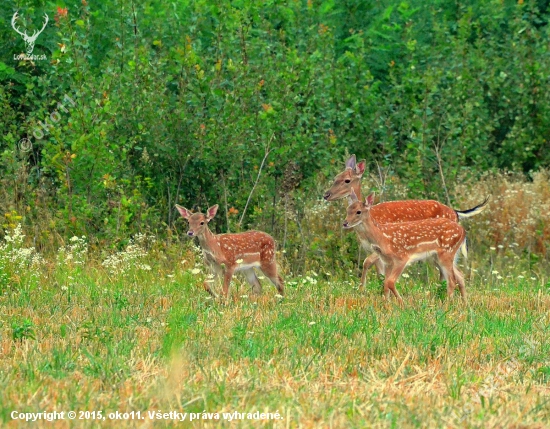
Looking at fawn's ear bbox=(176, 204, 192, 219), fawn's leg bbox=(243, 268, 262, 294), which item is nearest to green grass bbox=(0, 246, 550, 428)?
fawn's leg bbox=(243, 268, 262, 294)

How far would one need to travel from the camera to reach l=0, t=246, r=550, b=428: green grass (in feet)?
18.4

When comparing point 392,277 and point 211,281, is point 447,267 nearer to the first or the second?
point 392,277

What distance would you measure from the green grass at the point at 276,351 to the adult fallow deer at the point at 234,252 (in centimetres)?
29

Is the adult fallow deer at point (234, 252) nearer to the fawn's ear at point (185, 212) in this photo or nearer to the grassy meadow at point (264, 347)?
the fawn's ear at point (185, 212)

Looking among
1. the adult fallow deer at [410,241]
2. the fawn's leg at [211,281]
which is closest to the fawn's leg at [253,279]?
the fawn's leg at [211,281]

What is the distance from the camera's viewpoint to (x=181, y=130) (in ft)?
43.9

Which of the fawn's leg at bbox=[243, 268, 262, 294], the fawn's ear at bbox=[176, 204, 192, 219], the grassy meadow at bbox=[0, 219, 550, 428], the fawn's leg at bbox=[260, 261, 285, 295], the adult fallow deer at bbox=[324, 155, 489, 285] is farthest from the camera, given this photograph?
the adult fallow deer at bbox=[324, 155, 489, 285]

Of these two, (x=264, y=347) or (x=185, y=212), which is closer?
(x=264, y=347)

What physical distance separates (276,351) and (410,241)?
3642mm

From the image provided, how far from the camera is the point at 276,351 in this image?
728 cm

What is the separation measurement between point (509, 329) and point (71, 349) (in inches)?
137

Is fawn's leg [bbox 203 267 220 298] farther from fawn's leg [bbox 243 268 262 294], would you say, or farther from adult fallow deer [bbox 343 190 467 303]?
adult fallow deer [bbox 343 190 467 303]

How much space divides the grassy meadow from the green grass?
17 mm

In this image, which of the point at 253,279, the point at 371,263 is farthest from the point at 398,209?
the point at 253,279
